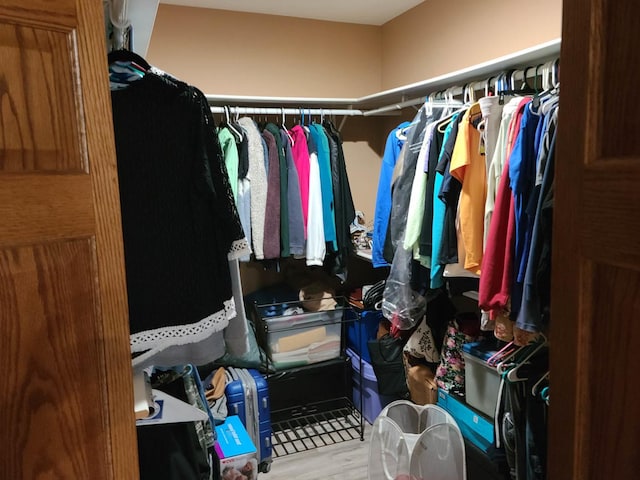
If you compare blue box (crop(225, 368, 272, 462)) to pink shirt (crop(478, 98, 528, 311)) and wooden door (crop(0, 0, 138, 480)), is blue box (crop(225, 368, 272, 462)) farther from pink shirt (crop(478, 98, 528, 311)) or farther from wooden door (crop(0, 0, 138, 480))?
wooden door (crop(0, 0, 138, 480))

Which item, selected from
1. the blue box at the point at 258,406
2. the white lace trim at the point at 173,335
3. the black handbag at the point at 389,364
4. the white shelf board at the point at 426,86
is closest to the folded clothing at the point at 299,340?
the blue box at the point at 258,406

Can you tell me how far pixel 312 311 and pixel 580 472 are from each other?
6.85 ft

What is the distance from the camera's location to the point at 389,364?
2.66 meters

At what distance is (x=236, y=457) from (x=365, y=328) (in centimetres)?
104

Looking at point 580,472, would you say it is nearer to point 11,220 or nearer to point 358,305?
point 11,220

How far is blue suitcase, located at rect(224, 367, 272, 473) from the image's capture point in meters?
2.51

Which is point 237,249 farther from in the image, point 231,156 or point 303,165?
point 303,165

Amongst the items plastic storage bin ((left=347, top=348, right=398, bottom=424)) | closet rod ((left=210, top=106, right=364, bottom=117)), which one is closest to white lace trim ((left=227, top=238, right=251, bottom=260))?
closet rod ((left=210, top=106, right=364, bottom=117))

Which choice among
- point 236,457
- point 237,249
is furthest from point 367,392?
point 237,249

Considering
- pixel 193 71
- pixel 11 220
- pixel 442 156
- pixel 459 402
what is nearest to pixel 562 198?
pixel 11 220

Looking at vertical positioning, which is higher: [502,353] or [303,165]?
[303,165]

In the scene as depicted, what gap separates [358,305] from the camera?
116 inches

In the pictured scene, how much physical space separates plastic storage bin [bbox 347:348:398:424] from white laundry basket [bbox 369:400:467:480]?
2.27 ft

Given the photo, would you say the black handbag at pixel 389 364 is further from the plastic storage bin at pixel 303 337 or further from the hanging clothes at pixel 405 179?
the hanging clothes at pixel 405 179
